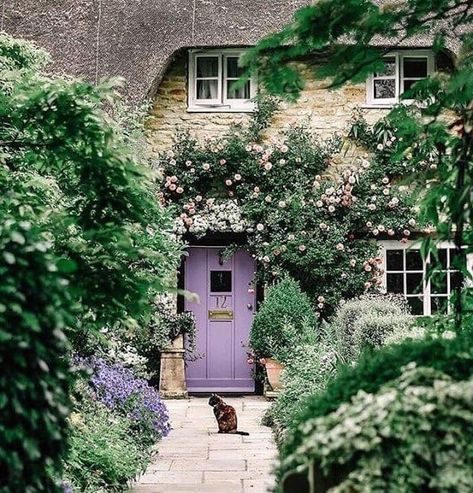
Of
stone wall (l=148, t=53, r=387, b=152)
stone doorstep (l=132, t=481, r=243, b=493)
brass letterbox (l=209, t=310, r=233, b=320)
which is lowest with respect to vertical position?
stone doorstep (l=132, t=481, r=243, b=493)

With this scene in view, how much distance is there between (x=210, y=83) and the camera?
14227mm

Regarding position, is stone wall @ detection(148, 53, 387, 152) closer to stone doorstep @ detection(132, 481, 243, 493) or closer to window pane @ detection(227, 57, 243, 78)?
window pane @ detection(227, 57, 243, 78)

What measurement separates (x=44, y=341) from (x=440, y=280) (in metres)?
2.52

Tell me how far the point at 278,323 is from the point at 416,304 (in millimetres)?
2375

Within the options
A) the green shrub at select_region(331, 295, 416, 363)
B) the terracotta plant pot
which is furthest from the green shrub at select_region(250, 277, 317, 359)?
the green shrub at select_region(331, 295, 416, 363)

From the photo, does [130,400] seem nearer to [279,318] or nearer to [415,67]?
[279,318]

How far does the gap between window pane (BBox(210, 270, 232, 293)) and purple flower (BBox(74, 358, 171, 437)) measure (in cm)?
492

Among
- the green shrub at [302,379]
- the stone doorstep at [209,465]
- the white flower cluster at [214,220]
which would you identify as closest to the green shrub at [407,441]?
the stone doorstep at [209,465]

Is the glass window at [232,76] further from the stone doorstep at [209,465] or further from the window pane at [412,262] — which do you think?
the stone doorstep at [209,465]

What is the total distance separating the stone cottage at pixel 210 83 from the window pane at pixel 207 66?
0.05 feet

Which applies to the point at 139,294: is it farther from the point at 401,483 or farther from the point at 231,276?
the point at 231,276

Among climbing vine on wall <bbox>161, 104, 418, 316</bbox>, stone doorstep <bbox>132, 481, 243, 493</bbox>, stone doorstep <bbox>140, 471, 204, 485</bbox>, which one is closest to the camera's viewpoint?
stone doorstep <bbox>132, 481, 243, 493</bbox>

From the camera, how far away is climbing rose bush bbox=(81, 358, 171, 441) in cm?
834

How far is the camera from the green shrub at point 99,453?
21.2 feet
